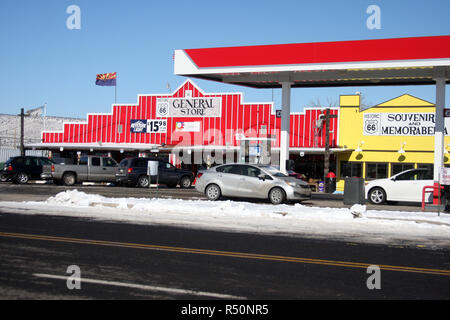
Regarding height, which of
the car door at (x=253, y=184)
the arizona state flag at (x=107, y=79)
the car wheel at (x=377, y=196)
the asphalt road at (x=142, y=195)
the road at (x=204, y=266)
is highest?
the arizona state flag at (x=107, y=79)

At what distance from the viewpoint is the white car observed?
21.7 meters

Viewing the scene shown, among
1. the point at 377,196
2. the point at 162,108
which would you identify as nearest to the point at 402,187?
the point at 377,196

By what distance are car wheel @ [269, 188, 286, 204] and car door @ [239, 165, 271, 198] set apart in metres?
0.22

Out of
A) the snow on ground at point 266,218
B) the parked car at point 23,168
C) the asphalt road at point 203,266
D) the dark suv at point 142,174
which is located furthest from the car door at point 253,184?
the parked car at point 23,168

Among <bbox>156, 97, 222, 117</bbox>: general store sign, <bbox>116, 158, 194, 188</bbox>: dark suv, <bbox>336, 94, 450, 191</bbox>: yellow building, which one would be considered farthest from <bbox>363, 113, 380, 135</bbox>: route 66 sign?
<bbox>116, 158, 194, 188</bbox>: dark suv

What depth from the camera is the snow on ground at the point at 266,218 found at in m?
12.6

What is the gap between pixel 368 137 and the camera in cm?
4062

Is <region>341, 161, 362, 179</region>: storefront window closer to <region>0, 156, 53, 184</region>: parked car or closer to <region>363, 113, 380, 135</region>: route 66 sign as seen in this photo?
<region>363, 113, 380, 135</region>: route 66 sign

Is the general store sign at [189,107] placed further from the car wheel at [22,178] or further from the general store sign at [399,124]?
the car wheel at [22,178]

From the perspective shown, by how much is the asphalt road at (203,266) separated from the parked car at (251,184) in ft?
25.8
